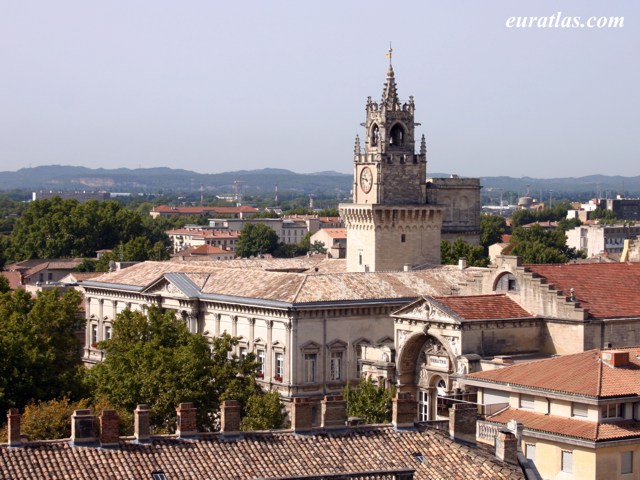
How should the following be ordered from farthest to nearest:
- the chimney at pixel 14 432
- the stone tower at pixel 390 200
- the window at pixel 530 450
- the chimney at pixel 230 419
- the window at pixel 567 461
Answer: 1. the stone tower at pixel 390 200
2. the window at pixel 530 450
3. the window at pixel 567 461
4. the chimney at pixel 230 419
5. the chimney at pixel 14 432

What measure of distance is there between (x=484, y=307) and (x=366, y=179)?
1379 inches

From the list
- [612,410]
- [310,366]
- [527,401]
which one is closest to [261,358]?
[310,366]

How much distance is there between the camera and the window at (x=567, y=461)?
5388 centimetres

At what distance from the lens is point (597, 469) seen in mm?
53094

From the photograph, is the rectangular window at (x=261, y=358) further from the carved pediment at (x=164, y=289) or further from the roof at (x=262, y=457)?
the roof at (x=262, y=457)

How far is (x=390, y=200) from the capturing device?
106m

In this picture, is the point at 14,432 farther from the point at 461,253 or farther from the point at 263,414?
the point at 461,253

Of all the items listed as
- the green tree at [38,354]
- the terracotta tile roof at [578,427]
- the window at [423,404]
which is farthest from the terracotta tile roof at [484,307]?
the green tree at [38,354]

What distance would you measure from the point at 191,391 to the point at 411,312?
471 inches

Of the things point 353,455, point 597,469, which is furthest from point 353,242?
point 353,455

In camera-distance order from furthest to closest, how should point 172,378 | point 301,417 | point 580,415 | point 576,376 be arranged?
point 172,378
point 576,376
point 580,415
point 301,417

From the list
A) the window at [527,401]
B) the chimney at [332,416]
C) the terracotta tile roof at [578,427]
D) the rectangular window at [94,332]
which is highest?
the chimney at [332,416]

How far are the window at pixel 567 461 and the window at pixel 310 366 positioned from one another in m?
31.8

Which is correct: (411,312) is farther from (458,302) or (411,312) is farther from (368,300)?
(368,300)
